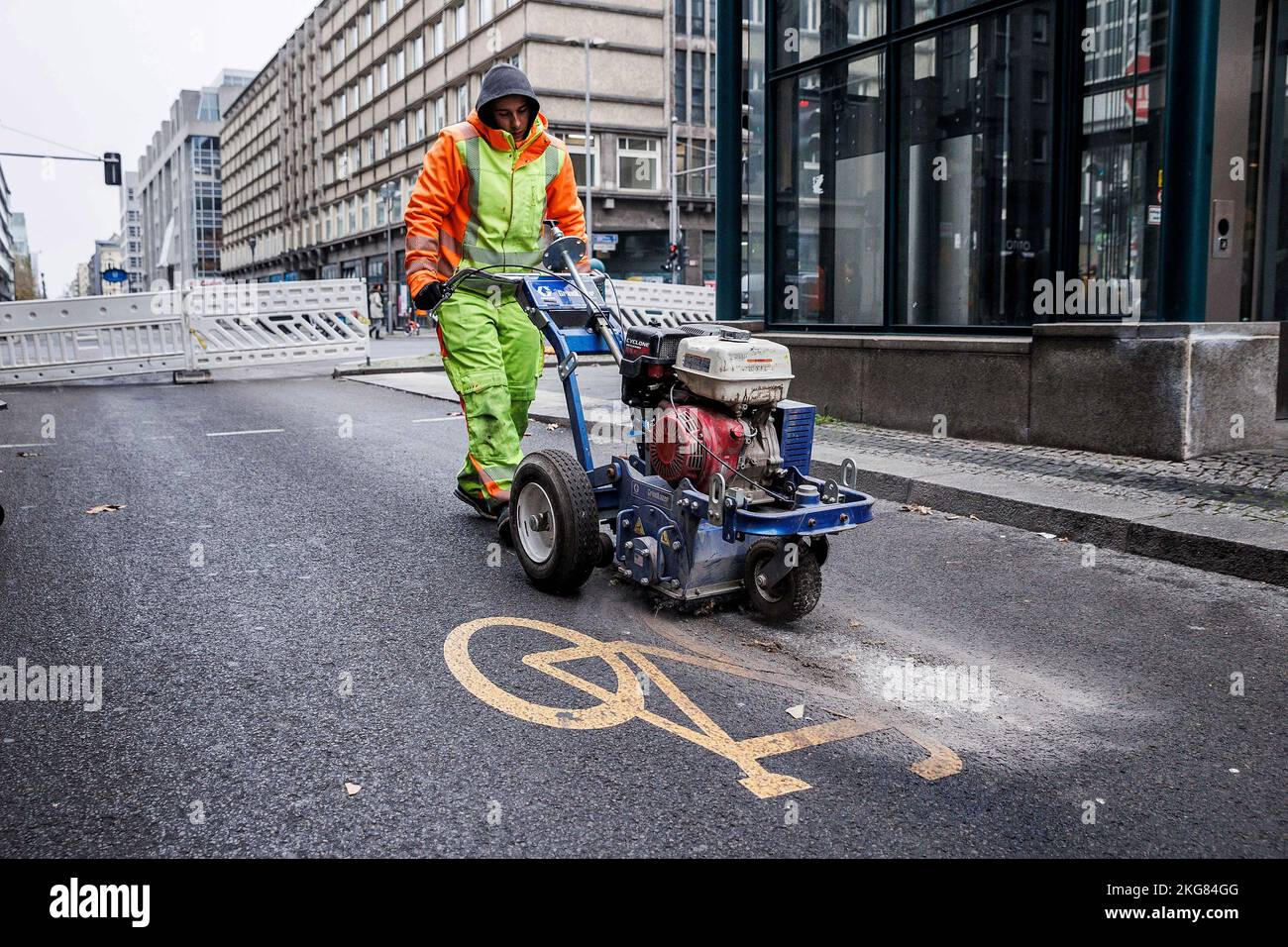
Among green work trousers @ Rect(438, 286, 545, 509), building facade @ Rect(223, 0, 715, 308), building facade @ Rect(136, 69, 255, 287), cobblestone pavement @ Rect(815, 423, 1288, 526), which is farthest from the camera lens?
building facade @ Rect(136, 69, 255, 287)

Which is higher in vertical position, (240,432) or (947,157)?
(947,157)

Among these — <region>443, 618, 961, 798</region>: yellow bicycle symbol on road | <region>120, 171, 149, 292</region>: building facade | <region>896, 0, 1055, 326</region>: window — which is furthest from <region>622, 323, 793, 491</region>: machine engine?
<region>120, 171, 149, 292</region>: building facade

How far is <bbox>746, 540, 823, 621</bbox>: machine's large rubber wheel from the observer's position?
4.22 meters

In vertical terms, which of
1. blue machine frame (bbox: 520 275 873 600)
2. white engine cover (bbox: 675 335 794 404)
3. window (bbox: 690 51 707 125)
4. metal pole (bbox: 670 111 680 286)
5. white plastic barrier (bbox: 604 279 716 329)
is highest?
window (bbox: 690 51 707 125)

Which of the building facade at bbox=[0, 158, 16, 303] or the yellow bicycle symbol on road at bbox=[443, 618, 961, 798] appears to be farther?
the building facade at bbox=[0, 158, 16, 303]

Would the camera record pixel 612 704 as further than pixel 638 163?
No

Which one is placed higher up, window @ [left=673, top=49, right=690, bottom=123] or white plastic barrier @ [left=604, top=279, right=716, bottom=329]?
window @ [left=673, top=49, right=690, bottom=123]

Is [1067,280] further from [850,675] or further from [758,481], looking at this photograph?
[850,675]

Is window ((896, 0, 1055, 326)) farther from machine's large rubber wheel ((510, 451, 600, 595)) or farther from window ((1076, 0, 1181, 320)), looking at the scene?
machine's large rubber wheel ((510, 451, 600, 595))

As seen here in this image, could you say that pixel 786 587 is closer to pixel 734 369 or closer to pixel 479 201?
pixel 734 369

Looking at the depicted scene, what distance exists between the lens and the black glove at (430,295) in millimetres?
5617

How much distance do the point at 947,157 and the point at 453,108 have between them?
150 feet

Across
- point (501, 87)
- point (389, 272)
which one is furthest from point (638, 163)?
point (501, 87)

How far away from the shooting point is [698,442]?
13.9ft
